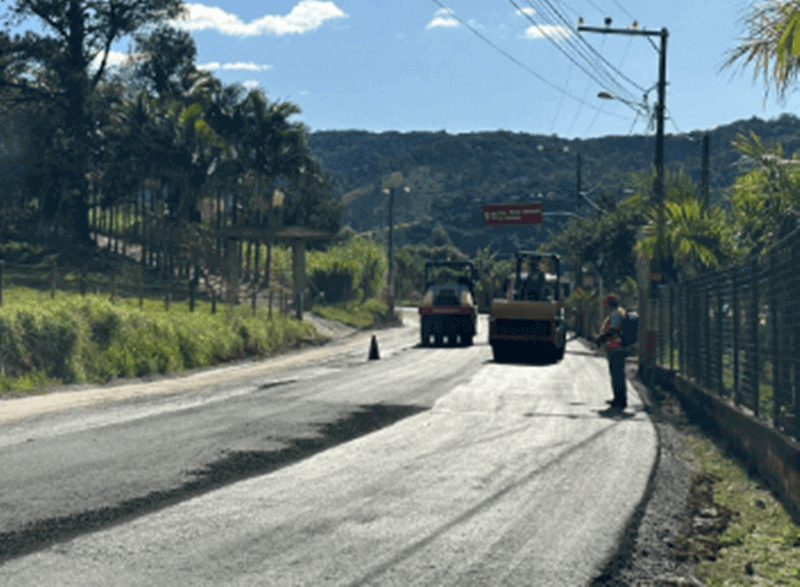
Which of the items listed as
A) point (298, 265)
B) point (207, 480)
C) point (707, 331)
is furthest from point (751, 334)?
point (298, 265)

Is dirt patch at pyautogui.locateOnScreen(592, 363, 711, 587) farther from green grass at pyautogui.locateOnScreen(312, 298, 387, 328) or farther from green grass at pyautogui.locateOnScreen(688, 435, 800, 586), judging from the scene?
green grass at pyautogui.locateOnScreen(312, 298, 387, 328)

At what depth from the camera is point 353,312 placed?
57.5m

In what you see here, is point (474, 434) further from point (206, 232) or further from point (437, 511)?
point (206, 232)

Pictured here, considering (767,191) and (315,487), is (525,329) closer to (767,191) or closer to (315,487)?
(767,191)

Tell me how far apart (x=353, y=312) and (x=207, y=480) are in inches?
1884

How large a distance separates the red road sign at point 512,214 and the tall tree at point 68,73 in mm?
50866

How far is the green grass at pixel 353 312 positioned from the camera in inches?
2059

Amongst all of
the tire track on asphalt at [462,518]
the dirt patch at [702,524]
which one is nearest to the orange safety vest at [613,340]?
the tire track on asphalt at [462,518]

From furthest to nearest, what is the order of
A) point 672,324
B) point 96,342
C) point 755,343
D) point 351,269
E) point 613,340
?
point 351,269
point 96,342
point 672,324
point 613,340
point 755,343

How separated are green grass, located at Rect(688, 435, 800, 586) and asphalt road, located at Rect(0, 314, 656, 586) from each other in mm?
830

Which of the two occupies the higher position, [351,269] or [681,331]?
[351,269]

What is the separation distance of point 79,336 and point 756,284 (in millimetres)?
14548

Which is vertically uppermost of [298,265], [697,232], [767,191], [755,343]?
[767,191]

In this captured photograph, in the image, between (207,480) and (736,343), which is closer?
(207,480)
